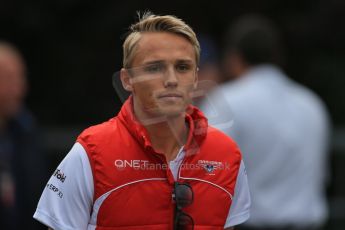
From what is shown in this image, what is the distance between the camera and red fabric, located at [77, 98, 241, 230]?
311 centimetres

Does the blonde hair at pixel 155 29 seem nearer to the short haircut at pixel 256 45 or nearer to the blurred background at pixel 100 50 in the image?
the short haircut at pixel 256 45

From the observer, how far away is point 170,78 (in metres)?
2.99

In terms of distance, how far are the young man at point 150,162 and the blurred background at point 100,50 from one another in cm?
533

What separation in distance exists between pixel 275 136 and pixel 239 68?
0.59 metres

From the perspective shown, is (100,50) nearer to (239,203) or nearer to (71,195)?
(239,203)

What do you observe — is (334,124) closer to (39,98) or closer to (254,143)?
(39,98)

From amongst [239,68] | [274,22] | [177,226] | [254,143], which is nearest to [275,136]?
[254,143]

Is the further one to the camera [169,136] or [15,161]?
[15,161]

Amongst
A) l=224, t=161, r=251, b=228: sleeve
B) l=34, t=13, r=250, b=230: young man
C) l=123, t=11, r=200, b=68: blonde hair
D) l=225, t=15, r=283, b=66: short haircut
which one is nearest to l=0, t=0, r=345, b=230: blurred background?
l=225, t=15, r=283, b=66: short haircut

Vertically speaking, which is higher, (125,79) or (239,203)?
(125,79)

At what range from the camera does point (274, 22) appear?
9.28 meters

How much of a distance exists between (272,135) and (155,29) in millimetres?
2951

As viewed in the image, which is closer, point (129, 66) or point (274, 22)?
point (129, 66)

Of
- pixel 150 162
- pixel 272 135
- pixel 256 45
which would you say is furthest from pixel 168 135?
pixel 256 45
